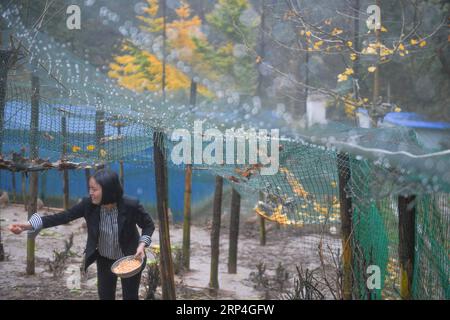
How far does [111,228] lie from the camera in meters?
3.70

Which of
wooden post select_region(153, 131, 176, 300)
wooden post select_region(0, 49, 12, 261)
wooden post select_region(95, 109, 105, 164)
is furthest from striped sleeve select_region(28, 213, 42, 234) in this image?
wooden post select_region(0, 49, 12, 261)

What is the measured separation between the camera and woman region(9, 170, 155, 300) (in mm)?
3627

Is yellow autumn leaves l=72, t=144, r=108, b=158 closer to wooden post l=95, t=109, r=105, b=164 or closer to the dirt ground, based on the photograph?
wooden post l=95, t=109, r=105, b=164

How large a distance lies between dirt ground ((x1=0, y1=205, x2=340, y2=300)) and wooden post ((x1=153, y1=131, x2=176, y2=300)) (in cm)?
161

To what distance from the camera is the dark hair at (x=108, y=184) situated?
3.53 metres

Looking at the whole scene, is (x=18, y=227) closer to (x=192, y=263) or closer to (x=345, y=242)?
(x=345, y=242)

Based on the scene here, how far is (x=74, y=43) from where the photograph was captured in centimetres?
1473

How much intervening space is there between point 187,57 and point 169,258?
478 inches

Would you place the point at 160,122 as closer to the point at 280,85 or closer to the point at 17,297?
the point at 17,297

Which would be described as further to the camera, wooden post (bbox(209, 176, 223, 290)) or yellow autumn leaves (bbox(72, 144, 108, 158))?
wooden post (bbox(209, 176, 223, 290))

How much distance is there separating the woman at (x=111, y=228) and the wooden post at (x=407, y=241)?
1880mm

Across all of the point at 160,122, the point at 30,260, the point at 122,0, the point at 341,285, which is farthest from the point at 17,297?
the point at 122,0

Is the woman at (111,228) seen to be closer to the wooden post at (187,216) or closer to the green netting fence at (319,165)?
the green netting fence at (319,165)

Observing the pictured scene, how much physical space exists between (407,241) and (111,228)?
85.8 inches
